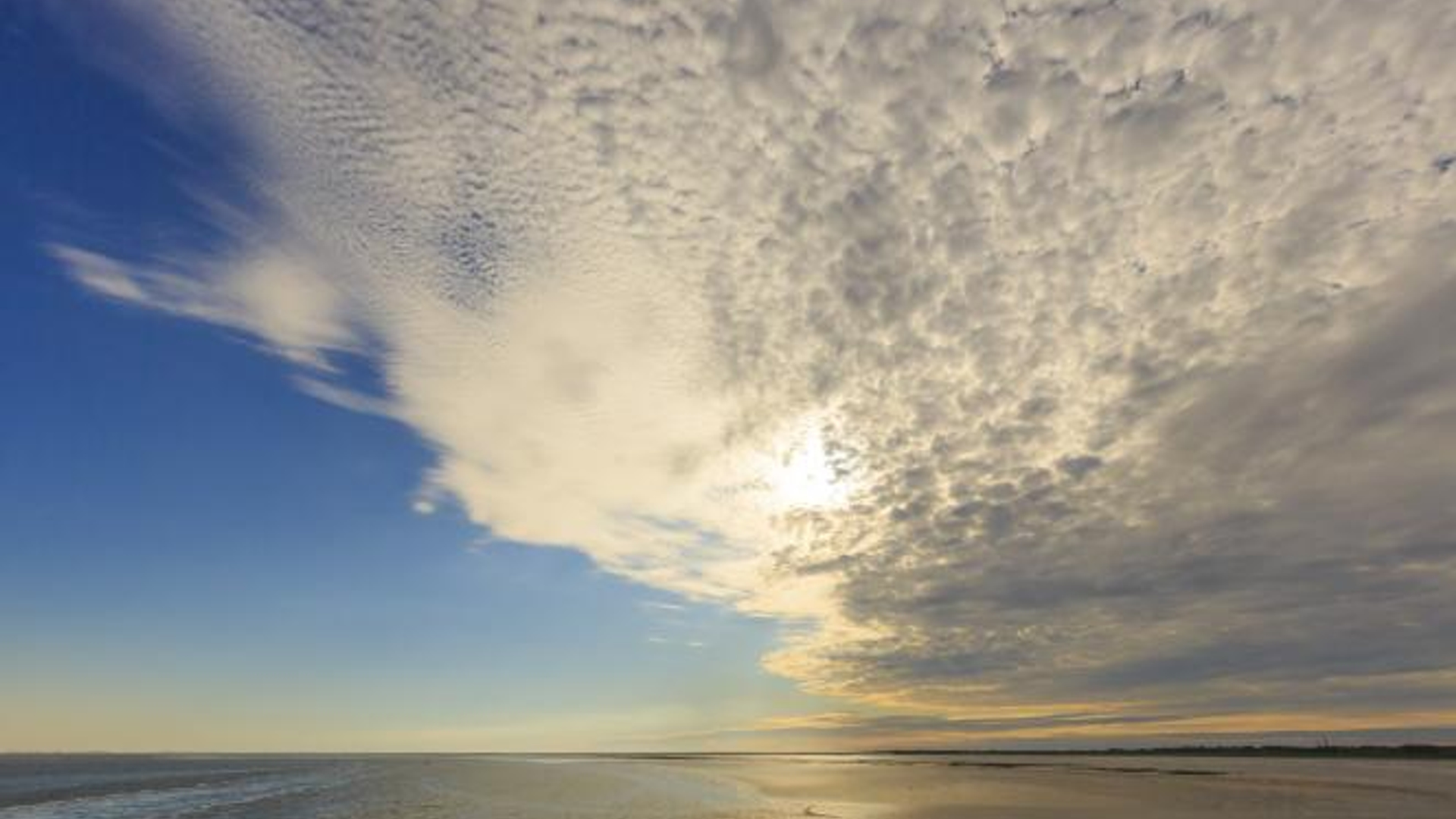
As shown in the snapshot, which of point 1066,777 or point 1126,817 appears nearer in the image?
point 1126,817

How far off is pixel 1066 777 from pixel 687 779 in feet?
115

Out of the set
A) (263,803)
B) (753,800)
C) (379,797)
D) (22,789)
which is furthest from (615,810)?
(22,789)

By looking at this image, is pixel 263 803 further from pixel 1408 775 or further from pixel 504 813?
pixel 1408 775

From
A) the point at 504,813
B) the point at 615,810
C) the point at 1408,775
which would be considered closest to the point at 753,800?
the point at 615,810

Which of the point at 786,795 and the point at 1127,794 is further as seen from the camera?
the point at 786,795

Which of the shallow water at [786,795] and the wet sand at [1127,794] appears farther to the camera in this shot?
the shallow water at [786,795]

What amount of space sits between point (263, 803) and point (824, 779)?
45295 millimetres

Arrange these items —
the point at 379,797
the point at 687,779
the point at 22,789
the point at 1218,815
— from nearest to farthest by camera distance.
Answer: the point at 1218,815 → the point at 379,797 → the point at 22,789 → the point at 687,779

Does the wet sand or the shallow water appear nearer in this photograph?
the wet sand

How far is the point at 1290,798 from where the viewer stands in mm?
40875

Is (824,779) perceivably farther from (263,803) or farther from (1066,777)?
(263,803)

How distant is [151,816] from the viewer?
4325cm

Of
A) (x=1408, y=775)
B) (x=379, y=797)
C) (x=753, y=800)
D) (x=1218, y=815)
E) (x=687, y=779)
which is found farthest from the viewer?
(x=687, y=779)

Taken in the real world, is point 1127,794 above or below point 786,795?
below
